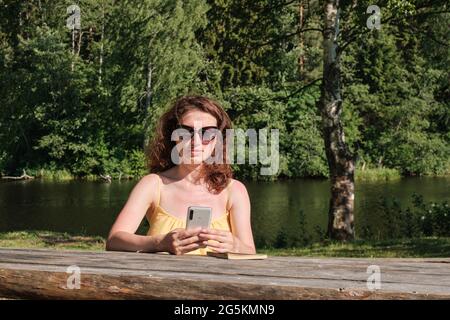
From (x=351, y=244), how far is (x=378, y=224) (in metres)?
7.07

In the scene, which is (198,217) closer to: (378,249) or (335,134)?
(378,249)

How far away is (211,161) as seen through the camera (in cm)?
368

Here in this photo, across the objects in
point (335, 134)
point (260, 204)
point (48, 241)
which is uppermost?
point (335, 134)

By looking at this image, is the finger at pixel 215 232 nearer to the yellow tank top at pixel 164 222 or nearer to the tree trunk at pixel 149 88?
the yellow tank top at pixel 164 222

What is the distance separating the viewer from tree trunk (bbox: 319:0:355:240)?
1436cm

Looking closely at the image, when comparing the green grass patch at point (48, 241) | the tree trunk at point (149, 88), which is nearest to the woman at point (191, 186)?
the green grass patch at point (48, 241)

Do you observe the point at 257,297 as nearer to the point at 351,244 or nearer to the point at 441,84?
the point at 351,244

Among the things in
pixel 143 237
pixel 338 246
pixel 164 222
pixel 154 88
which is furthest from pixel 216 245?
pixel 154 88

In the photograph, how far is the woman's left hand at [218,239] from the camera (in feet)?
10.4

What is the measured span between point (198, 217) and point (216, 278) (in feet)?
2.75

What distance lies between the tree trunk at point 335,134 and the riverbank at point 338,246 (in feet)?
2.43

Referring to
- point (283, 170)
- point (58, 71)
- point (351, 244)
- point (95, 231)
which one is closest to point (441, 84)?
point (283, 170)

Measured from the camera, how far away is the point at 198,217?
125 inches

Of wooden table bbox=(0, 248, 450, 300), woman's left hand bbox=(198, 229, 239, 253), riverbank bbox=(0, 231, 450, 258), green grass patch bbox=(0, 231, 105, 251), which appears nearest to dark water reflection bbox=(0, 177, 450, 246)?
riverbank bbox=(0, 231, 450, 258)
